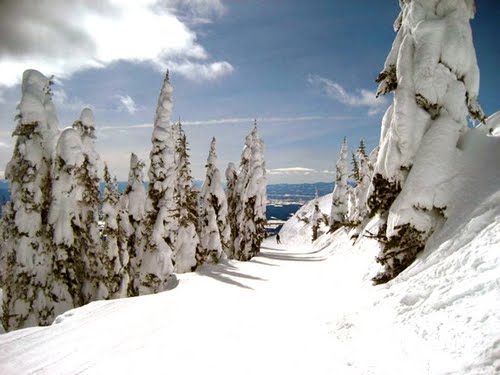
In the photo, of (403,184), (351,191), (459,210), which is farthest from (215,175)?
(351,191)

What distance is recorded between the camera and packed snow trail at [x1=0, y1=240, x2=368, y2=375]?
664 cm

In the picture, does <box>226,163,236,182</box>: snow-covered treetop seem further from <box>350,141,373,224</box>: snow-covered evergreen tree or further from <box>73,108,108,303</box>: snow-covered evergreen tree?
<box>73,108,108,303</box>: snow-covered evergreen tree

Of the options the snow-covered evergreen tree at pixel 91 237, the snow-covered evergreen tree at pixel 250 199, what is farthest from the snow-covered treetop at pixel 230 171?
the snow-covered evergreen tree at pixel 91 237

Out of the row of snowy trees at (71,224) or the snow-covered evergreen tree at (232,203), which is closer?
the row of snowy trees at (71,224)

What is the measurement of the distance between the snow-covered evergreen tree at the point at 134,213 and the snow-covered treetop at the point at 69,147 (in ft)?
22.5

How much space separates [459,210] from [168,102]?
2028 cm

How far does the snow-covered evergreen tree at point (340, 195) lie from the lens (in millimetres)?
46438

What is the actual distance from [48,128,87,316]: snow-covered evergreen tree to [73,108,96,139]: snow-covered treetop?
1.89 m

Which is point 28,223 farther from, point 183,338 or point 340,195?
point 340,195

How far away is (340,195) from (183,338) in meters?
41.7

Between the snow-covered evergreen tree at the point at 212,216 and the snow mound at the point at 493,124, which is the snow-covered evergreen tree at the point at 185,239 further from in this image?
the snow mound at the point at 493,124

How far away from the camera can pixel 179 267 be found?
2352 cm

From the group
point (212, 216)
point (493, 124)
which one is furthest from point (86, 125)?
point (493, 124)

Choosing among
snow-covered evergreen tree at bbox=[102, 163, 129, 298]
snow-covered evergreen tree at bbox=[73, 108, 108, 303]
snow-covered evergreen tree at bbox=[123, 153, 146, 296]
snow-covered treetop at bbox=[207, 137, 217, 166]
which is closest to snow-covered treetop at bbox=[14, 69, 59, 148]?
snow-covered evergreen tree at bbox=[73, 108, 108, 303]
